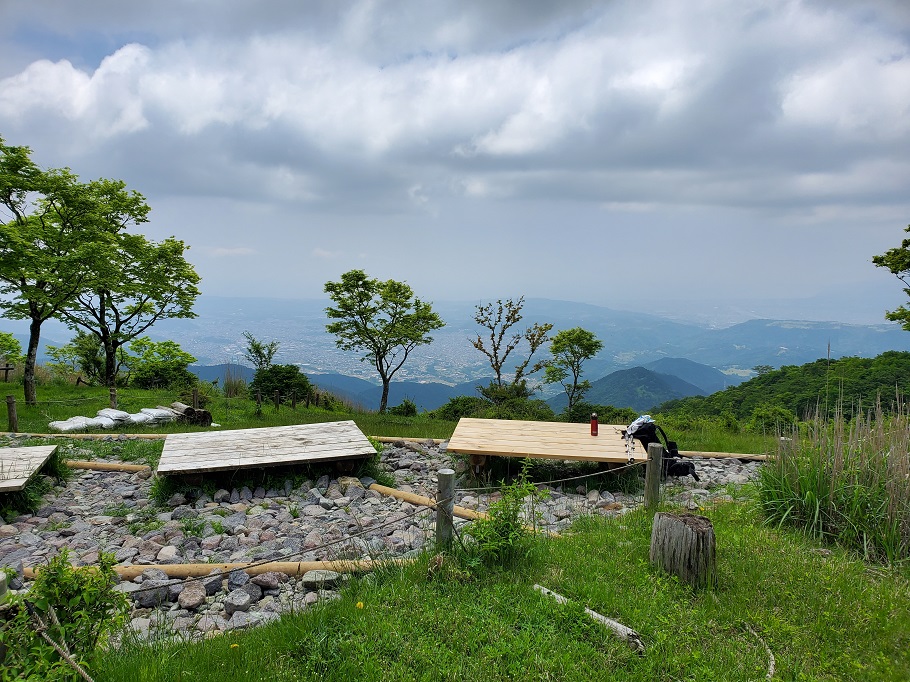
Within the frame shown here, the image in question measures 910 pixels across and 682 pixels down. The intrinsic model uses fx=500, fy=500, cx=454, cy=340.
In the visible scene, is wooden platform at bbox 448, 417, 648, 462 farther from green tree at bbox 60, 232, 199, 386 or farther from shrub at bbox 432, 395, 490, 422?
green tree at bbox 60, 232, 199, 386

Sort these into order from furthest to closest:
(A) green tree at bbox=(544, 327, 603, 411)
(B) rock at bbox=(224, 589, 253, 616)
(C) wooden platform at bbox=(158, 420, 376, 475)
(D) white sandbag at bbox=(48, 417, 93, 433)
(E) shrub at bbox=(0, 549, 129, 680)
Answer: (A) green tree at bbox=(544, 327, 603, 411)
(D) white sandbag at bbox=(48, 417, 93, 433)
(C) wooden platform at bbox=(158, 420, 376, 475)
(B) rock at bbox=(224, 589, 253, 616)
(E) shrub at bbox=(0, 549, 129, 680)

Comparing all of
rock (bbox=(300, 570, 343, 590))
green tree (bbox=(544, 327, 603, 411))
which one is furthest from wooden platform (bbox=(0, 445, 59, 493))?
green tree (bbox=(544, 327, 603, 411))

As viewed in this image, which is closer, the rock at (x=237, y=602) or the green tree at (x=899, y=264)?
the rock at (x=237, y=602)

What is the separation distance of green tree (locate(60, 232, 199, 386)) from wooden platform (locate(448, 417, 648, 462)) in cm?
1371

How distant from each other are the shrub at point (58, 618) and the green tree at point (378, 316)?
16332 mm

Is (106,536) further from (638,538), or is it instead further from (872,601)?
(872,601)

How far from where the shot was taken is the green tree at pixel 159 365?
19.1m

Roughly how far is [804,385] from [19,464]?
78.5ft

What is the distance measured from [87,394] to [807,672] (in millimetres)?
19985

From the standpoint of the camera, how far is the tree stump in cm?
380

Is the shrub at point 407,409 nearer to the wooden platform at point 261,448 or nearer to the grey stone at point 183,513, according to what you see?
the wooden platform at point 261,448

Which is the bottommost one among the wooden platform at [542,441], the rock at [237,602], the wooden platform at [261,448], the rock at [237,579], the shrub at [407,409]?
the shrub at [407,409]

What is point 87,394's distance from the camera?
16781mm

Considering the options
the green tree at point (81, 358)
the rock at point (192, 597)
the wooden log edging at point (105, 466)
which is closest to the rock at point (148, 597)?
the rock at point (192, 597)
